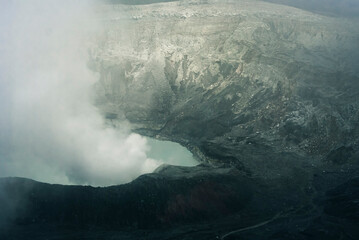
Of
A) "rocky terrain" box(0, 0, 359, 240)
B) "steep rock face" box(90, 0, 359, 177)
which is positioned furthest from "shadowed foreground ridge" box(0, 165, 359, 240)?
"steep rock face" box(90, 0, 359, 177)

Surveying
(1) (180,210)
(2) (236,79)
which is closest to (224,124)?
(2) (236,79)

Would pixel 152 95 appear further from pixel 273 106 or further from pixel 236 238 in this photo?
pixel 236 238

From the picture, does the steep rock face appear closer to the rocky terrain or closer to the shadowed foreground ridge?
the rocky terrain

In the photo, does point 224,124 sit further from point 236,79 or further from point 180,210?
point 180,210

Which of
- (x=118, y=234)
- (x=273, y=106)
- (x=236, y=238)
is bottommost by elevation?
(x=236, y=238)

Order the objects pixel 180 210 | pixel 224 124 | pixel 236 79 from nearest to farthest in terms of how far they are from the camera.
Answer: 1. pixel 180 210
2. pixel 224 124
3. pixel 236 79

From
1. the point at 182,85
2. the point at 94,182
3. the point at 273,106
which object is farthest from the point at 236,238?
the point at 182,85
